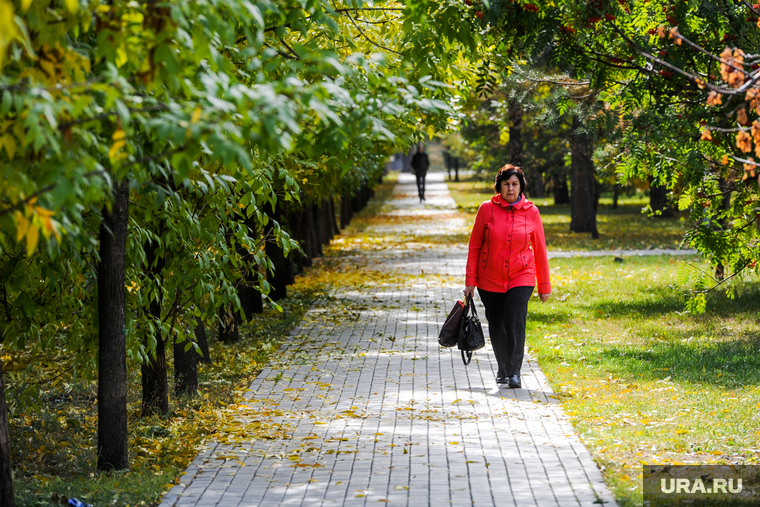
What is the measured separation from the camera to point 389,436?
6.42 m

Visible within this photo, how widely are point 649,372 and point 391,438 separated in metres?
3.23

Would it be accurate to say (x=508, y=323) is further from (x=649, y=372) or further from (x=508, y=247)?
(x=649, y=372)

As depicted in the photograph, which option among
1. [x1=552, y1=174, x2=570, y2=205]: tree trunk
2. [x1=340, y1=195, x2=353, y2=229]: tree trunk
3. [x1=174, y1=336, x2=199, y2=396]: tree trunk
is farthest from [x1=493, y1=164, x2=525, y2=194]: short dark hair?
[x1=552, y1=174, x2=570, y2=205]: tree trunk

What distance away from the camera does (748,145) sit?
402cm

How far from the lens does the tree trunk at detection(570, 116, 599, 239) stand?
22.5 m

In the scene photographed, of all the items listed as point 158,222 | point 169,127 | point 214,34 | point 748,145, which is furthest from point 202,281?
point 748,145

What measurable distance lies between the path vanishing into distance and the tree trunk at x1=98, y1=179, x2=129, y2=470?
0.60 m

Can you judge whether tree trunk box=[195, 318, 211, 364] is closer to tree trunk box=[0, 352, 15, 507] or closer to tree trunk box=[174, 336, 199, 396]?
tree trunk box=[174, 336, 199, 396]

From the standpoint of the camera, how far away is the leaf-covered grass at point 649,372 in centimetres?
584

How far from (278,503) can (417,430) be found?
1.79 metres

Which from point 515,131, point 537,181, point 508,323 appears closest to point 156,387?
point 508,323

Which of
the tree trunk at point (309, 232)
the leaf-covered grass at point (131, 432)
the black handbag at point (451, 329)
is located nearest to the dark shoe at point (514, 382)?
the black handbag at point (451, 329)

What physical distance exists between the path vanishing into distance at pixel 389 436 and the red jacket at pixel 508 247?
1029mm

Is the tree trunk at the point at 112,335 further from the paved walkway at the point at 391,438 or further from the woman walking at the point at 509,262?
the woman walking at the point at 509,262
